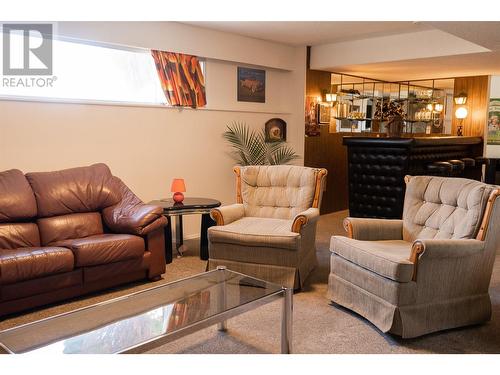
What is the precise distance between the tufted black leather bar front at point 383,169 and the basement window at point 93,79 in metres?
2.61

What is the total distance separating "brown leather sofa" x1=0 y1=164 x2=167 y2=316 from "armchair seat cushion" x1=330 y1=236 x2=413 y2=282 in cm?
163

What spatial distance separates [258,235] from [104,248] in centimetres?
121

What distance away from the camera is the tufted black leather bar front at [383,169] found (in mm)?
5727

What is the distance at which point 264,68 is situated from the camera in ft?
21.3

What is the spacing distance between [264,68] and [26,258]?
14.0 ft

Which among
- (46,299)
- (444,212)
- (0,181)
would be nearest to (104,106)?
(0,181)

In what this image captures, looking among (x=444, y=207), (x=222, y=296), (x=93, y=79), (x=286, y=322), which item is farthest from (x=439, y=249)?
(x=93, y=79)

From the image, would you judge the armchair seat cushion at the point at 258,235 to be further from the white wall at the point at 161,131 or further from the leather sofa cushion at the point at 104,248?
the white wall at the point at 161,131

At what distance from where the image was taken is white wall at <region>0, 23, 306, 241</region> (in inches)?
171

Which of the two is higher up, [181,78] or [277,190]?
[181,78]

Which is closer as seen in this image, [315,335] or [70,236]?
[315,335]

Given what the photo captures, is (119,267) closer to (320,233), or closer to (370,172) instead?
(320,233)

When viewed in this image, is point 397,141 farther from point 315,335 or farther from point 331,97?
point 315,335

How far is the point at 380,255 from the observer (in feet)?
9.84
